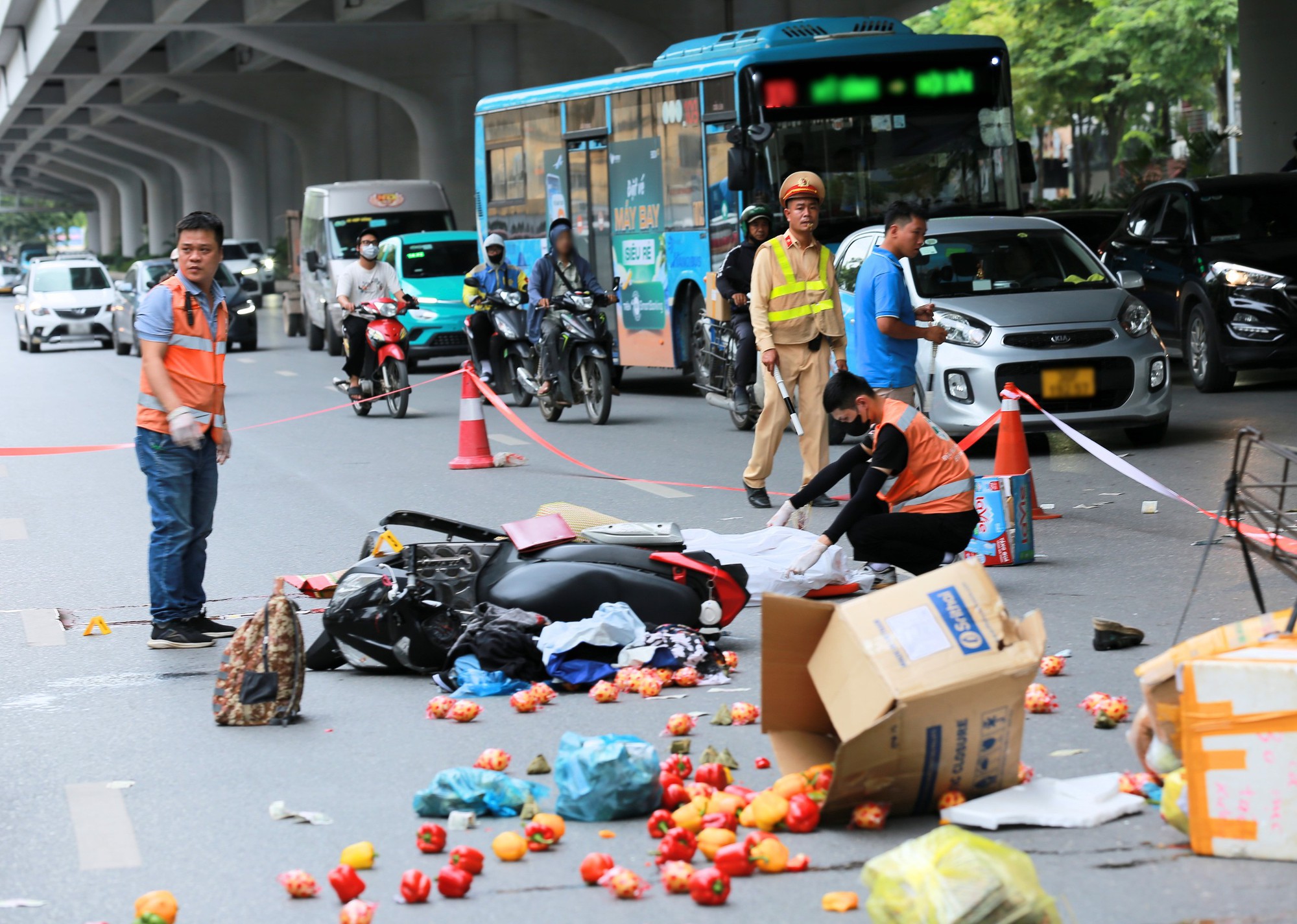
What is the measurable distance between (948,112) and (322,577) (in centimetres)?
959

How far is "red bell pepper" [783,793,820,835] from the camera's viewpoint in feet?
14.8

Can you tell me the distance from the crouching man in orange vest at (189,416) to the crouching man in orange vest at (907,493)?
2440mm

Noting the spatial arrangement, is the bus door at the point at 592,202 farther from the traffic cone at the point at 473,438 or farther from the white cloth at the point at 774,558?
the white cloth at the point at 774,558

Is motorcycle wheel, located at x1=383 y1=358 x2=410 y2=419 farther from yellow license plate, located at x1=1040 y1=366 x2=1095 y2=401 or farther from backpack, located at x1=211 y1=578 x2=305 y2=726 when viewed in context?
backpack, located at x1=211 y1=578 x2=305 y2=726

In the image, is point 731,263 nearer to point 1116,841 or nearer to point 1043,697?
point 1043,697

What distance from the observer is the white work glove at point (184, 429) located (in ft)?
23.0

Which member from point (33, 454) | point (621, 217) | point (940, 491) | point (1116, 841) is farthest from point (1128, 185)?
point (1116, 841)

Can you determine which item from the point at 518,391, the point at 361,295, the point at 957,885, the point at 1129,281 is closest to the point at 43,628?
the point at 957,885

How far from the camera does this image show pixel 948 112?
15734 millimetres

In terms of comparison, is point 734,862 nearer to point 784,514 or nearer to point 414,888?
point 414,888

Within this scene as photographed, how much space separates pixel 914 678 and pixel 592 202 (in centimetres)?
1484

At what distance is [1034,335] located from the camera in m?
12.1

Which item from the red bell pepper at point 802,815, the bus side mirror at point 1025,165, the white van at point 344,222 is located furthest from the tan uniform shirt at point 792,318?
the white van at point 344,222

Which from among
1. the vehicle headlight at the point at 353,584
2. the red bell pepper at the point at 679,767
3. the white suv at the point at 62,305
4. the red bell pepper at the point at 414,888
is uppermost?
the white suv at the point at 62,305
